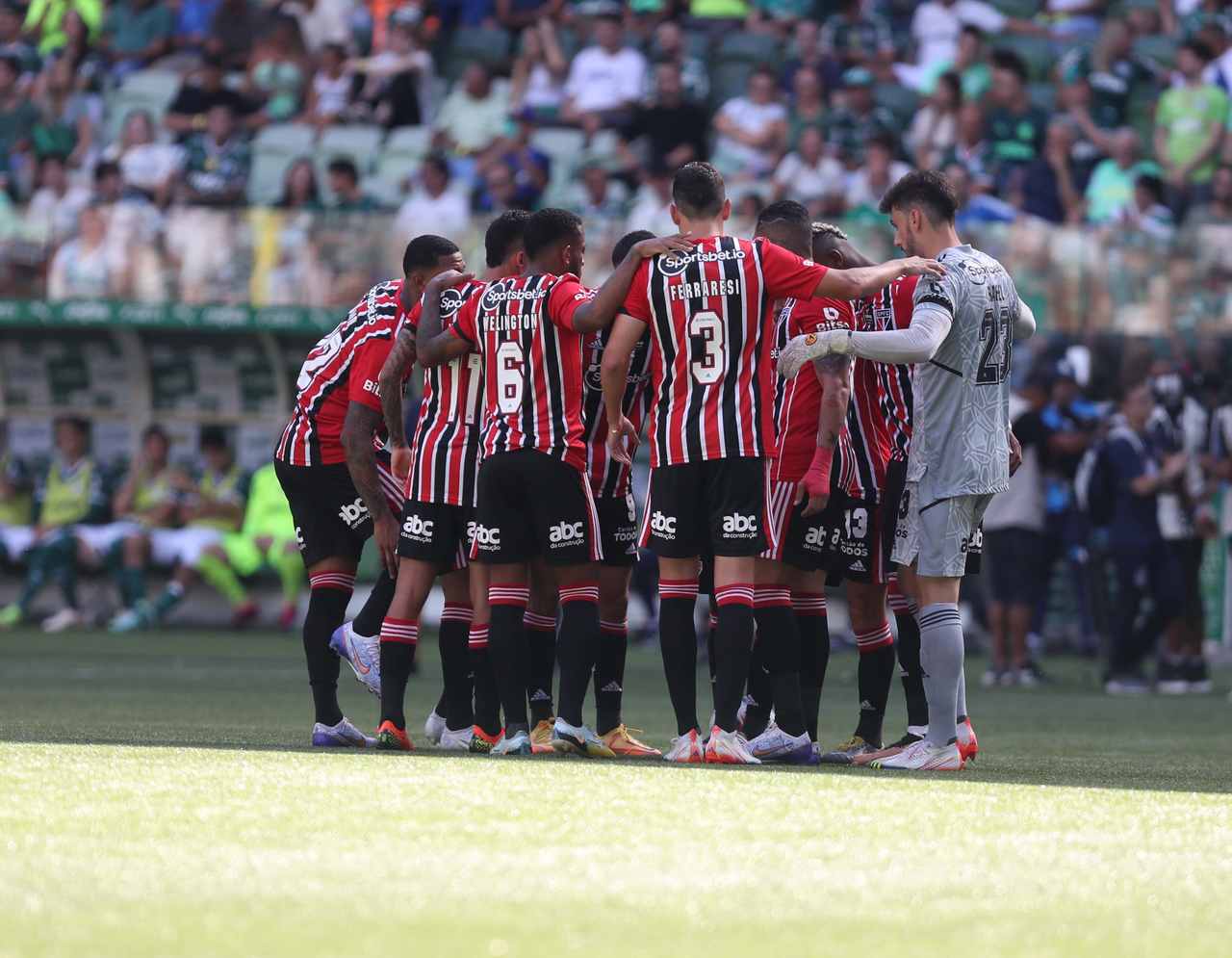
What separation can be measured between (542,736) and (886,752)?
126 centimetres

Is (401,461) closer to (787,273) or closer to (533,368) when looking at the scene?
(533,368)

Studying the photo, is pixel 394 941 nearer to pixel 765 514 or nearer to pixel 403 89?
pixel 765 514

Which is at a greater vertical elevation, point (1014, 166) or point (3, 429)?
point (1014, 166)

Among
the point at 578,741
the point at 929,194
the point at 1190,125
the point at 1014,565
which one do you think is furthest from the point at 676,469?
the point at 1190,125

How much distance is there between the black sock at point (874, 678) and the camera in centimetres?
779

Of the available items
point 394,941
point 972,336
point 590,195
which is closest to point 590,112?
point 590,195

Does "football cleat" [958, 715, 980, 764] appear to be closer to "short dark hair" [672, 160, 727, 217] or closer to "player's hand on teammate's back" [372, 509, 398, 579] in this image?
"short dark hair" [672, 160, 727, 217]

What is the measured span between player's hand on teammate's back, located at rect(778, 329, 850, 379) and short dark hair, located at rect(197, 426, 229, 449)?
40.1ft

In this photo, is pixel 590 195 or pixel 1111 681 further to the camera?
pixel 590 195

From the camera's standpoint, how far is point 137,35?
2200 cm

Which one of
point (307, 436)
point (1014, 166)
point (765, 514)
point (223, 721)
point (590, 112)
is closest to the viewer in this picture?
point (765, 514)

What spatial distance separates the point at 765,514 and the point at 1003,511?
7243 millimetres

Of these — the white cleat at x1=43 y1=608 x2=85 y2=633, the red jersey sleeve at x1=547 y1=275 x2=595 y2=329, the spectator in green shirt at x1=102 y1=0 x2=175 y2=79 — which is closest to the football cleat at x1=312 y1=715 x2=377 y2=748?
the red jersey sleeve at x1=547 y1=275 x2=595 y2=329

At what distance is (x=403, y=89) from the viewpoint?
20172 mm
